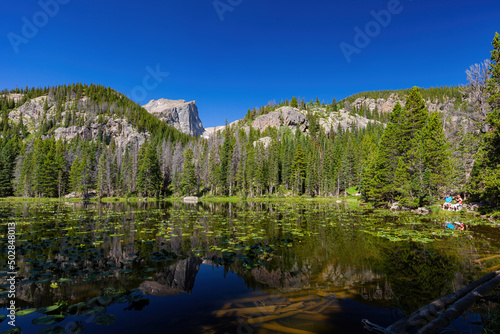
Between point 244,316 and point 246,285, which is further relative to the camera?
point 246,285

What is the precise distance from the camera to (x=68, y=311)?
201 inches

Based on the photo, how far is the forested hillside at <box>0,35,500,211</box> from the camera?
28672mm

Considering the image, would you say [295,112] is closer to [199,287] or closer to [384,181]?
[384,181]

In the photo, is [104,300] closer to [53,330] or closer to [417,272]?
[53,330]

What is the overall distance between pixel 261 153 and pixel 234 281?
8534 cm

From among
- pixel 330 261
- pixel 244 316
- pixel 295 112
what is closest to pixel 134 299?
pixel 244 316

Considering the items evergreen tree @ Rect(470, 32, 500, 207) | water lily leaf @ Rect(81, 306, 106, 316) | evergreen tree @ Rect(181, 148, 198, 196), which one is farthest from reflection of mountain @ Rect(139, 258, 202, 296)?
evergreen tree @ Rect(181, 148, 198, 196)

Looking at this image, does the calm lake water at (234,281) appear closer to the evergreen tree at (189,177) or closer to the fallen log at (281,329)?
the fallen log at (281,329)

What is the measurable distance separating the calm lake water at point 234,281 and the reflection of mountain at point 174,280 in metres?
0.04

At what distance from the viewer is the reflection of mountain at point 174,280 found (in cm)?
683

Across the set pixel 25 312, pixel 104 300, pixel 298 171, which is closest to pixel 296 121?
pixel 298 171

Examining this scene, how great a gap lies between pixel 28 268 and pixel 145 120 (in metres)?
162

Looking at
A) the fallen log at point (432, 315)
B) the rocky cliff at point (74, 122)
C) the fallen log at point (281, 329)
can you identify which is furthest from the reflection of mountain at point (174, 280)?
the rocky cliff at point (74, 122)

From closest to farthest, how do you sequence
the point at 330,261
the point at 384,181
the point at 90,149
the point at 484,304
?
the point at 484,304 → the point at 330,261 → the point at 384,181 → the point at 90,149
